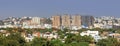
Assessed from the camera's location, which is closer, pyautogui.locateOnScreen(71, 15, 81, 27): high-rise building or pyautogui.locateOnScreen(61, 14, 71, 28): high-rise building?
pyautogui.locateOnScreen(61, 14, 71, 28): high-rise building

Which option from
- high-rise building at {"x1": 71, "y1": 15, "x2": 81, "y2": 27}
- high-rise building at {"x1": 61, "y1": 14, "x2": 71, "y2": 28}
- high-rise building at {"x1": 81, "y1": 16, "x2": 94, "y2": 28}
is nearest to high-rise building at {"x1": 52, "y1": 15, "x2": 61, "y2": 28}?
high-rise building at {"x1": 61, "y1": 14, "x2": 71, "y2": 28}

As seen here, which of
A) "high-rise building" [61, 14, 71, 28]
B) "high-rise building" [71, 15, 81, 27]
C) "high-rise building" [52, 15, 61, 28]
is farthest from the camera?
"high-rise building" [71, 15, 81, 27]

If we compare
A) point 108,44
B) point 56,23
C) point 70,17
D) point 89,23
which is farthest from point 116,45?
point 89,23

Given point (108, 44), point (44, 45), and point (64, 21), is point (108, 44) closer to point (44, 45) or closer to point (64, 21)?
point (44, 45)

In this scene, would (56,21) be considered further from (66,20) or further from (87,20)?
(87,20)

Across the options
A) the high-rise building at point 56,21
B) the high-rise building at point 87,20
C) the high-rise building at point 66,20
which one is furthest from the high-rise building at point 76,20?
the high-rise building at point 87,20

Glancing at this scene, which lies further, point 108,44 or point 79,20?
point 79,20

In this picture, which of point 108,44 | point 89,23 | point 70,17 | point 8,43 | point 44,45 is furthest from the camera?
point 89,23

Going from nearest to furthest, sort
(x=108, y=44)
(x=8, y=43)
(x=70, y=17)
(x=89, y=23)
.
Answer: (x=8, y=43), (x=108, y=44), (x=70, y=17), (x=89, y=23)

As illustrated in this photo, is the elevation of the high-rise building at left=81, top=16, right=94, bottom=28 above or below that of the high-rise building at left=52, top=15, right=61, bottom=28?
below

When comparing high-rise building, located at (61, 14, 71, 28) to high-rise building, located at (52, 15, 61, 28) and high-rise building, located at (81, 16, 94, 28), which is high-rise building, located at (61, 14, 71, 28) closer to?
high-rise building, located at (52, 15, 61, 28)

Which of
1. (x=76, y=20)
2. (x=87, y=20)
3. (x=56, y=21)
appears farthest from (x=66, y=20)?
Answer: (x=87, y=20)
